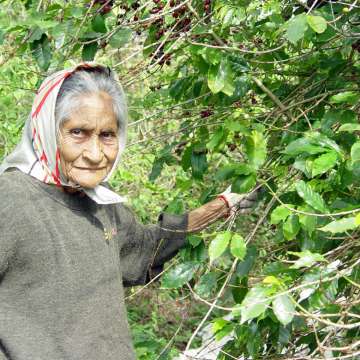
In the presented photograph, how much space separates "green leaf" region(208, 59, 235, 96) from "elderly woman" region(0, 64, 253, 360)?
0.29 metres

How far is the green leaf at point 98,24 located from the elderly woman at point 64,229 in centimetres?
16

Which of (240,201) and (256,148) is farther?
(240,201)

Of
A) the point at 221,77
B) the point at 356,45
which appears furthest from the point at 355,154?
the point at 356,45

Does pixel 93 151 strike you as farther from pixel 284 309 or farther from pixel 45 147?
pixel 284 309

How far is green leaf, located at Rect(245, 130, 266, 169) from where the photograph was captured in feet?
8.46

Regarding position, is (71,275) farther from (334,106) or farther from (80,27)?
(334,106)

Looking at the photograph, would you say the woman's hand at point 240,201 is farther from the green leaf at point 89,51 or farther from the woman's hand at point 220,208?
the green leaf at point 89,51

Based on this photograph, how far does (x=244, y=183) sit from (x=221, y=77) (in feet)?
1.10

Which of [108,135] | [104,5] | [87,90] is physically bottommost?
[108,135]

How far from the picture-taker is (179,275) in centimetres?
272

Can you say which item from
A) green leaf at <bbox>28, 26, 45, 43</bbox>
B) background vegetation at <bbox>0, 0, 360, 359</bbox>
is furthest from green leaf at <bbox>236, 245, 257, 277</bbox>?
green leaf at <bbox>28, 26, 45, 43</bbox>

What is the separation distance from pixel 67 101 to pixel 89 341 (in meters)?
0.71

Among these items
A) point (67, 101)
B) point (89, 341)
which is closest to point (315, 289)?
point (89, 341)

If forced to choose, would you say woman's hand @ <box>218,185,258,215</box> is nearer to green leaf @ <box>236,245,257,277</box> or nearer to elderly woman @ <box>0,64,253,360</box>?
green leaf @ <box>236,245,257,277</box>
